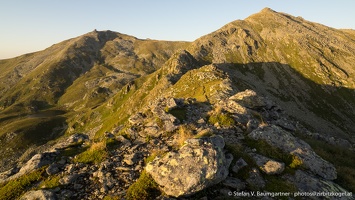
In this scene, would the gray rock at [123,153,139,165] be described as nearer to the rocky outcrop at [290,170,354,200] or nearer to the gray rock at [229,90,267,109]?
the rocky outcrop at [290,170,354,200]

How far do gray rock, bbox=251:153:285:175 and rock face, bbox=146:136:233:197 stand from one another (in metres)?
2.52

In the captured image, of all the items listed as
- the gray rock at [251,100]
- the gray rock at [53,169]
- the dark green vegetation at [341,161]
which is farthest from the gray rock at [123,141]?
the dark green vegetation at [341,161]

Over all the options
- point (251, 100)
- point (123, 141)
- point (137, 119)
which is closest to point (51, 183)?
point (123, 141)

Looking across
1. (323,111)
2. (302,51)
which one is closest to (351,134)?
(323,111)

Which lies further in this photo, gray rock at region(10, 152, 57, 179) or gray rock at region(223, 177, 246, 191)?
gray rock at region(10, 152, 57, 179)

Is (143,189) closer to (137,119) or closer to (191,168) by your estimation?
(191,168)

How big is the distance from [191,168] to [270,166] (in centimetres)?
585

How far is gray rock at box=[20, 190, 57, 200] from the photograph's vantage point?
13562mm

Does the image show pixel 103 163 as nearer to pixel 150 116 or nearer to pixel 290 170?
pixel 150 116

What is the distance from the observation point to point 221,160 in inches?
580

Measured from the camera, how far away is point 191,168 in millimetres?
14008

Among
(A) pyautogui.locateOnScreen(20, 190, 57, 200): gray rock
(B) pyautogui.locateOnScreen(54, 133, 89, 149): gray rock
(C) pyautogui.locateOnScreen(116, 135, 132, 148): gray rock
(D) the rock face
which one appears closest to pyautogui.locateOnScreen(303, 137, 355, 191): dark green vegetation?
(D) the rock face

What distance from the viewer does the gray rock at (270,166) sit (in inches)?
631

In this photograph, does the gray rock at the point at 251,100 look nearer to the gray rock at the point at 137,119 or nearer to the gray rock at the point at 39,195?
the gray rock at the point at 137,119
